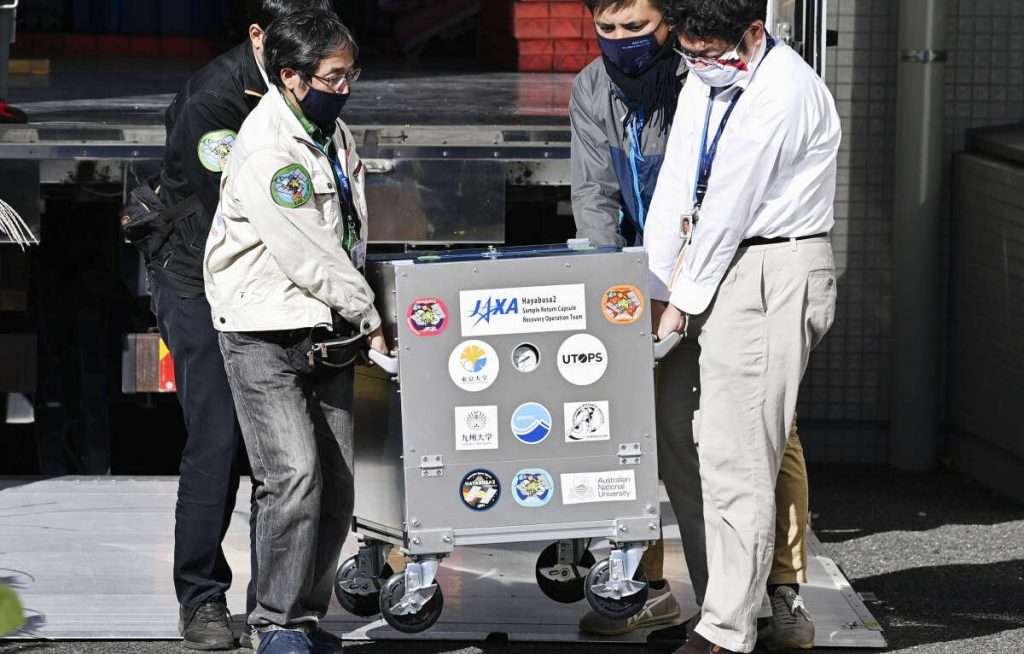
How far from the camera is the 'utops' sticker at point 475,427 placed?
388 cm

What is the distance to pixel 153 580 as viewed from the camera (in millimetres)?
5000

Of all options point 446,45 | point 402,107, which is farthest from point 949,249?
point 446,45

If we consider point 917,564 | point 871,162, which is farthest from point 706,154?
point 871,162

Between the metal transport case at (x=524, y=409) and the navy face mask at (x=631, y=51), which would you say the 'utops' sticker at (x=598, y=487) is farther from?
the navy face mask at (x=631, y=51)

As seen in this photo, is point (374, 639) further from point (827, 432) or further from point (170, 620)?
point (827, 432)

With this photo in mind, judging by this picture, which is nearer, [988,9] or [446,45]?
[988,9]

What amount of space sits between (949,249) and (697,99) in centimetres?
320

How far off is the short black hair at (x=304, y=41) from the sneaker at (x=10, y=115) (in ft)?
6.75

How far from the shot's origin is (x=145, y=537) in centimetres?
538

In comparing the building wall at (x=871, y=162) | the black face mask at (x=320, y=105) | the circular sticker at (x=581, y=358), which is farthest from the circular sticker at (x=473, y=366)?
the building wall at (x=871, y=162)

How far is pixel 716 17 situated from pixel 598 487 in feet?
3.69

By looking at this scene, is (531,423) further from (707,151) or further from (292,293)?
(707,151)

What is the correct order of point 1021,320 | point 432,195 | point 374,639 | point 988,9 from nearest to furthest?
point 374,639, point 432,195, point 1021,320, point 988,9

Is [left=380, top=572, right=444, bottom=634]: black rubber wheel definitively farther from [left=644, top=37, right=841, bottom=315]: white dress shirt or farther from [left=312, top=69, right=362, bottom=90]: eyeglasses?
[left=312, top=69, right=362, bottom=90]: eyeglasses
